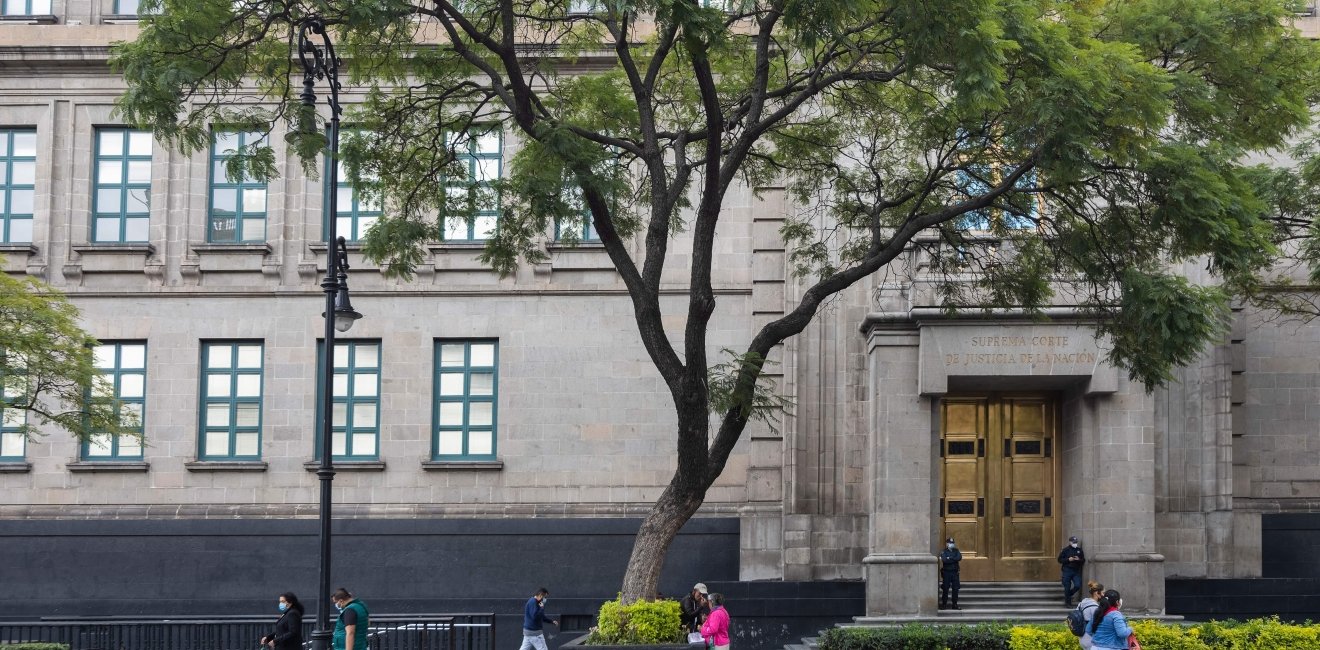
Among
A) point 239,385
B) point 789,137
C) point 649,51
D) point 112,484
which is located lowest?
point 112,484

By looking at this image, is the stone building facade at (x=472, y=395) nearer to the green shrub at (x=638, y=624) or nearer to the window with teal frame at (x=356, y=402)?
the window with teal frame at (x=356, y=402)

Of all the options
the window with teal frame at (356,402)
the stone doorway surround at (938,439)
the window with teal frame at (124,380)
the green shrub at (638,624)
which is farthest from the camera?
the window with teal frame at (124,380)

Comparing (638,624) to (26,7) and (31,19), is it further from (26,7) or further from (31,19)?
(26,7)

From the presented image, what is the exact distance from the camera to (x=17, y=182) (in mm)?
28062

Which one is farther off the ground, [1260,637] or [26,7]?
[26,7]

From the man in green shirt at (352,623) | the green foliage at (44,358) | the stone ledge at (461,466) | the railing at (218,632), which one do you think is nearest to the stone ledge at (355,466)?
the stone ledge at (461,466)

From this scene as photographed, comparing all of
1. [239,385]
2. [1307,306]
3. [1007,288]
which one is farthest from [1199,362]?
[239,385]

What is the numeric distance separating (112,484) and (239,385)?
3.05 m

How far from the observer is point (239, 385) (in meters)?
27.5

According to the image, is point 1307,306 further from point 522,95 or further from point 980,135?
point 522,95

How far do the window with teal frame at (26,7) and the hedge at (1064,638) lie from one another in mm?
20196

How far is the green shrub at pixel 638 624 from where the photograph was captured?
17266 millimetres

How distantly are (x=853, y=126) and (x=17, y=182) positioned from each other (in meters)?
17.3

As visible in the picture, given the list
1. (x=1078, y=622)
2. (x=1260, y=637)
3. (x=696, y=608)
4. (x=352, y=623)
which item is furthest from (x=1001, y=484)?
(x=352, y=623)
